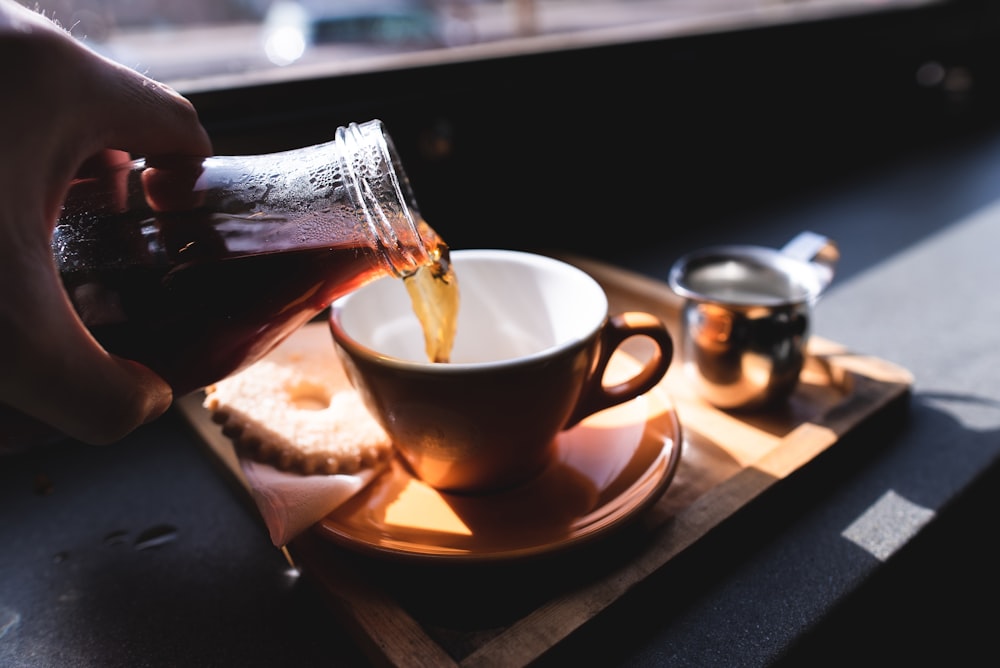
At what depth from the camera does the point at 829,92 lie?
4.66ft

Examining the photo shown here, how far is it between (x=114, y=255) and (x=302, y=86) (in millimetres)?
408

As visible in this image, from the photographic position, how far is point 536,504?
0.44 m

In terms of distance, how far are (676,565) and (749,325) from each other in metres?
0.20

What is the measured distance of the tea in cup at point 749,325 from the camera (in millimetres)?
538

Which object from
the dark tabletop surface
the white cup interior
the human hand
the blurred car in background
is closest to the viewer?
the human hand

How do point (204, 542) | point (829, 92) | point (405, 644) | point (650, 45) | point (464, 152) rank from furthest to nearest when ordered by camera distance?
point (829, 92) → point (650, 45) → point (464, 152) → point (204, 542) → point (405, 644)

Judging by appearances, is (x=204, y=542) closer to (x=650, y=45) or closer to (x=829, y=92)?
(x=650, y=45)

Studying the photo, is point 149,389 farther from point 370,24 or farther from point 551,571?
point 370,24

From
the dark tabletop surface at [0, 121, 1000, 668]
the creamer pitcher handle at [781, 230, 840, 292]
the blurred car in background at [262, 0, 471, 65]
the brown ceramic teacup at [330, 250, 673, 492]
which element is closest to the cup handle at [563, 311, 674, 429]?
the brown ceramic teacup at [330, 250, 673, 492]

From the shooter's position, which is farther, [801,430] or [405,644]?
[801,430]

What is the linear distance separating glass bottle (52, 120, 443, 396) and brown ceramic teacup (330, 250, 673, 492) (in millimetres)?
54

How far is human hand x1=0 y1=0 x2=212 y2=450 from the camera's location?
0.29 metres

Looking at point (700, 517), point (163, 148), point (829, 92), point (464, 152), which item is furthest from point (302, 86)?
point (829, 92)

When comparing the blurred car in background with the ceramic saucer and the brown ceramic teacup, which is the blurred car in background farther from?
the ceramic saucer
